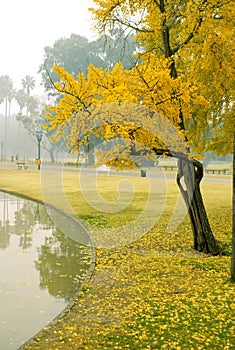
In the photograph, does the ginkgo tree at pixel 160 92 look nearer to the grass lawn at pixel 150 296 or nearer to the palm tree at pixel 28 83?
the grass lawn at pixel 150 296

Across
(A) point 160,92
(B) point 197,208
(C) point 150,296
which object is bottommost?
(C) point 150,296

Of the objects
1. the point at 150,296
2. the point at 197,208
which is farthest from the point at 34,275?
the point at 197,208

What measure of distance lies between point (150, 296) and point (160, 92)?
4.49m

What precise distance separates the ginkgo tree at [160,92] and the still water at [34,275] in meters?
2.92

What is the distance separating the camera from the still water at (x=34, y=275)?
22.6 ft

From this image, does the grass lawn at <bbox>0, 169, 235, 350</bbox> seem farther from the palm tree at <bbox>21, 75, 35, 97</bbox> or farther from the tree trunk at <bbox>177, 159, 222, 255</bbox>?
the palm tree at <bbox>21, 75, 35, 97</bbox>

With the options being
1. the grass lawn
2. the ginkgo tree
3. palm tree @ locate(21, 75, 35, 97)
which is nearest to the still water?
the grass lawn

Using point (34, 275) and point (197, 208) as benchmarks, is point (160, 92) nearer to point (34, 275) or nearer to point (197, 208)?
point (197, 208)

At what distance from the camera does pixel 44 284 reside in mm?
8867

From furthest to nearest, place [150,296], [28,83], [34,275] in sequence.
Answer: [28,83]
[34,275]
[150,296]

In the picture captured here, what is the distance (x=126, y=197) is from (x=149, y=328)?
57.6 feet

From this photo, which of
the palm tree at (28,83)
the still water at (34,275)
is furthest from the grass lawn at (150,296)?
the palm tree at (28,83)

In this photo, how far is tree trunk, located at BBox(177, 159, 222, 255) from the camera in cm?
1159

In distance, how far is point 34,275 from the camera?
31.0 feet
